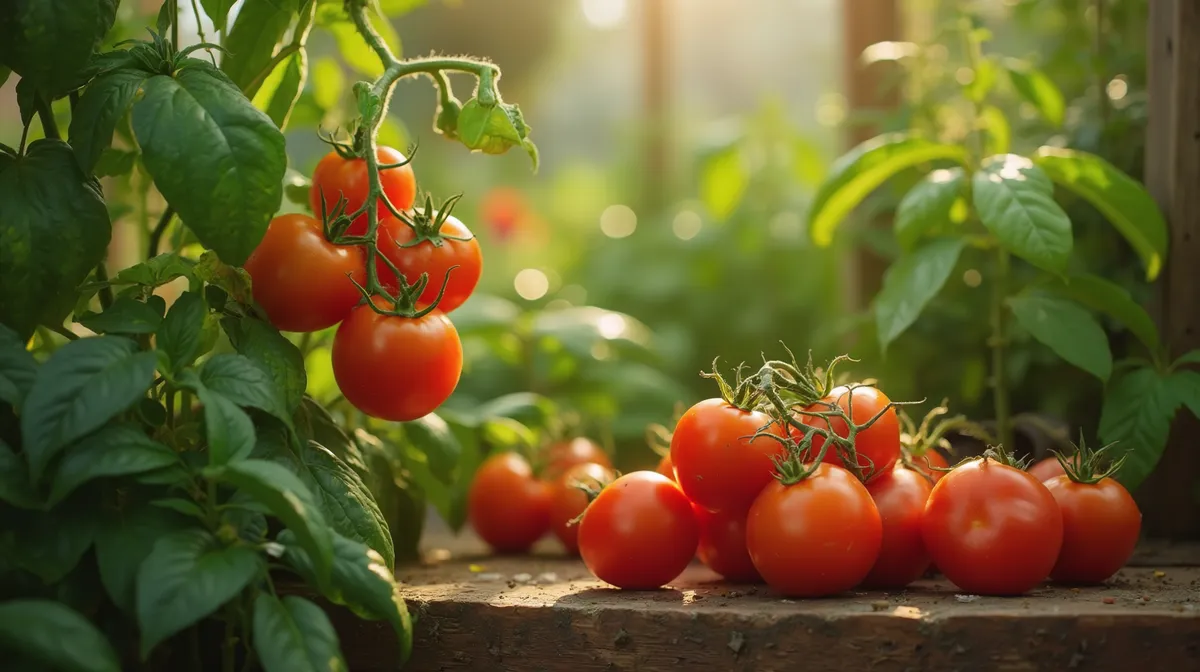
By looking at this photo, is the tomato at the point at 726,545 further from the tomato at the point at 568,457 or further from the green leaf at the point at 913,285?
the tomato at the point at 568,457

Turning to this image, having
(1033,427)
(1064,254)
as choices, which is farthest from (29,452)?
(1033,427)

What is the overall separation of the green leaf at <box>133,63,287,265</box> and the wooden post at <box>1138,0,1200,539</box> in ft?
4.30

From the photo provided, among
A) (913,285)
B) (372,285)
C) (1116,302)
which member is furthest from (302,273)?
(1116,302)

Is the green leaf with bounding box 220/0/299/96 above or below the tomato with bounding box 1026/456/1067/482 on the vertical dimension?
above

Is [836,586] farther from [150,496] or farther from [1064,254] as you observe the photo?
[150,496]

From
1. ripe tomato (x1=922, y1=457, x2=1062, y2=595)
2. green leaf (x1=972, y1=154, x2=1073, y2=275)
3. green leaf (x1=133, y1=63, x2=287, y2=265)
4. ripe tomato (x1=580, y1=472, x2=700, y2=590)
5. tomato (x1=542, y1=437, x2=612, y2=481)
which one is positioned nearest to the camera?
green leaf (x1=133, y1=63, x2=287, y2=265)

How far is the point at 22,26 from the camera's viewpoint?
3.52 feet

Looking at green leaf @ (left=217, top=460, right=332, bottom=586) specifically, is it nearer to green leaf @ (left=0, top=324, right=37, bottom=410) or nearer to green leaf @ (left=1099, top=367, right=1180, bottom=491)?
green leaf @ (left=0, top=324, right=37, bottom=410)

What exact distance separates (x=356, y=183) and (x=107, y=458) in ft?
1.51

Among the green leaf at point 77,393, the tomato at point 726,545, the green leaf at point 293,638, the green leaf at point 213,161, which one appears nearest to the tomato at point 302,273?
→ the green leaf at point 213,161

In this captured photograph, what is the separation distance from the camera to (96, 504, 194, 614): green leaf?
97 centimetres

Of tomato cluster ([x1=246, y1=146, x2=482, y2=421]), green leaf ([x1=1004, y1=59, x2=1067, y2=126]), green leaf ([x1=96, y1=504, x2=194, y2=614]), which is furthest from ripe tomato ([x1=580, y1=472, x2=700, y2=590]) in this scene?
green leaf ([x1=1004, y1=59, x2=1067, y2=126])

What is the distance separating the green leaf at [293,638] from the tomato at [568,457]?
95 cm

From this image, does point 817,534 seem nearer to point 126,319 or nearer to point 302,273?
point 302,273
